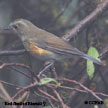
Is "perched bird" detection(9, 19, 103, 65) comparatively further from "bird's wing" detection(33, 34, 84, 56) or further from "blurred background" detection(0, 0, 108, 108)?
"blurred background" detection(0, 0, 108, 108)

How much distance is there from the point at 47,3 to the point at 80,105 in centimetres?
213

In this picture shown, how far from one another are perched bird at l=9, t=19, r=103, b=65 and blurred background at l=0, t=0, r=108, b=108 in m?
0.16

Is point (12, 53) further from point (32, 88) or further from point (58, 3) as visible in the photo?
point (58, 3)

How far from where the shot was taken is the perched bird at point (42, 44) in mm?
3181

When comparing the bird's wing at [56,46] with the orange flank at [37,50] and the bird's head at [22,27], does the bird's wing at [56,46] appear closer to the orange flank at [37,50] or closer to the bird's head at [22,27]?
the orange flank at [37,50]

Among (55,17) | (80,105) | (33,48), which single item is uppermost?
(55,17)

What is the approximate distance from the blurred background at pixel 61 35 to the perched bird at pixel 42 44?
0.51 ft

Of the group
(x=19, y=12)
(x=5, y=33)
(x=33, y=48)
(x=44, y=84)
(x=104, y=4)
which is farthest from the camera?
(x=19, y=12)

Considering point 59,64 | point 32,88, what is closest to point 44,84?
point 32,88

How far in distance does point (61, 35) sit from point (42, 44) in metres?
0.97

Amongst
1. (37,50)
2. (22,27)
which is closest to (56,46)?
(37,50)

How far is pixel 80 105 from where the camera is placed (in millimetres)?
3240

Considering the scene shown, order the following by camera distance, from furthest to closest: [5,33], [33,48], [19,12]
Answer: [19,12]
[5,33]
[33,48]

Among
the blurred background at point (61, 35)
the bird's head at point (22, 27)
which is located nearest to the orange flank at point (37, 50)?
the blurred background at point (61, 35)
